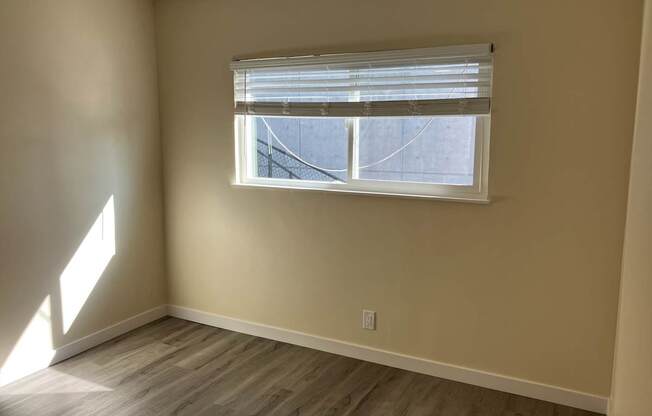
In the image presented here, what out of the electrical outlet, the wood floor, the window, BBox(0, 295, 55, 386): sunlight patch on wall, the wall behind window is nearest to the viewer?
the wall behind window

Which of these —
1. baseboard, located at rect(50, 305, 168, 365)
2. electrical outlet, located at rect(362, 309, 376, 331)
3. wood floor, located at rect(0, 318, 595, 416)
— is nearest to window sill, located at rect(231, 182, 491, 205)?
electrical outlet, located at rect(362, 309, 376, 331)

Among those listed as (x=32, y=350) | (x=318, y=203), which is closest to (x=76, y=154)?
(x=32, y=350)

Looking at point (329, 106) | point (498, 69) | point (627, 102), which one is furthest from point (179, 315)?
point (627, 102)

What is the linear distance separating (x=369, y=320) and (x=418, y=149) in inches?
41.9

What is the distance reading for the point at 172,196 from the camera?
381 centimetres

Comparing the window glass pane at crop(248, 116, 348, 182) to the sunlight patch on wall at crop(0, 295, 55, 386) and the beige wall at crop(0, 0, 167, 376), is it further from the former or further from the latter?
the sunlight patch on wall at crop(0, 295, 55, 386)

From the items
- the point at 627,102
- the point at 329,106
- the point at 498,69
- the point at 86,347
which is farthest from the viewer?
the point at 86,347

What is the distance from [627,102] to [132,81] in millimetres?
2925

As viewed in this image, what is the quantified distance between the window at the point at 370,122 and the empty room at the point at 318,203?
0.04 feet

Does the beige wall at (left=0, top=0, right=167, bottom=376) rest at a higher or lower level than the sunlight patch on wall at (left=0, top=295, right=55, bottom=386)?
higher

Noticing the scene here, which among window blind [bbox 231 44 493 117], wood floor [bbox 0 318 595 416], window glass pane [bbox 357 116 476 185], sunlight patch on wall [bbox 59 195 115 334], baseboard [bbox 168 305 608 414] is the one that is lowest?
wood floor [bbox 0 318 595 416]

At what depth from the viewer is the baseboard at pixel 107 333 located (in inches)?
126

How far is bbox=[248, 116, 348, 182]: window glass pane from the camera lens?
10.5ft

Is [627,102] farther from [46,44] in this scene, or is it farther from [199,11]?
[46,44]
